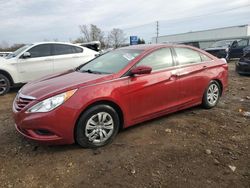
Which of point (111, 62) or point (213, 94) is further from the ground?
point (111, 62)

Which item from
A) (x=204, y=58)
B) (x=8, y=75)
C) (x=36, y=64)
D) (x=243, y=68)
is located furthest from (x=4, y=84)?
(x=243, y=68)

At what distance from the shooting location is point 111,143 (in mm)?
4238

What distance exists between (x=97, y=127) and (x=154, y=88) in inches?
48.4

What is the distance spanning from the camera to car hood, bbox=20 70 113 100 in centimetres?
390

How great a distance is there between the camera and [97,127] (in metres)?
4.04

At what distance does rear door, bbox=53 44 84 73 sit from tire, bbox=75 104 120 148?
17.9 ft

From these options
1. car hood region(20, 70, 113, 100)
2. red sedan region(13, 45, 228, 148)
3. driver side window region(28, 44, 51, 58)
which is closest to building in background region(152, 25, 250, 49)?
driver side window region(28, 44, 51, 58)

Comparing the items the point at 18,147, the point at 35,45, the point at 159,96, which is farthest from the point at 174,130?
the point at 35,45

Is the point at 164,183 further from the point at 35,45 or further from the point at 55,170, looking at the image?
the point at 35,45

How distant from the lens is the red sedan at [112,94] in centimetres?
378

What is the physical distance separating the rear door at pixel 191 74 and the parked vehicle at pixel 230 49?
13097 millimetres

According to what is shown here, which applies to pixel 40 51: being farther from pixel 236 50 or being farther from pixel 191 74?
pixel 236 50

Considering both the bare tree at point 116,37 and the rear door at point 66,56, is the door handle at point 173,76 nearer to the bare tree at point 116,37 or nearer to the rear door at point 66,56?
the rear door at point 66,56

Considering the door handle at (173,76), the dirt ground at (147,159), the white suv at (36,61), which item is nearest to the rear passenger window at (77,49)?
the white suv at (36,61)
